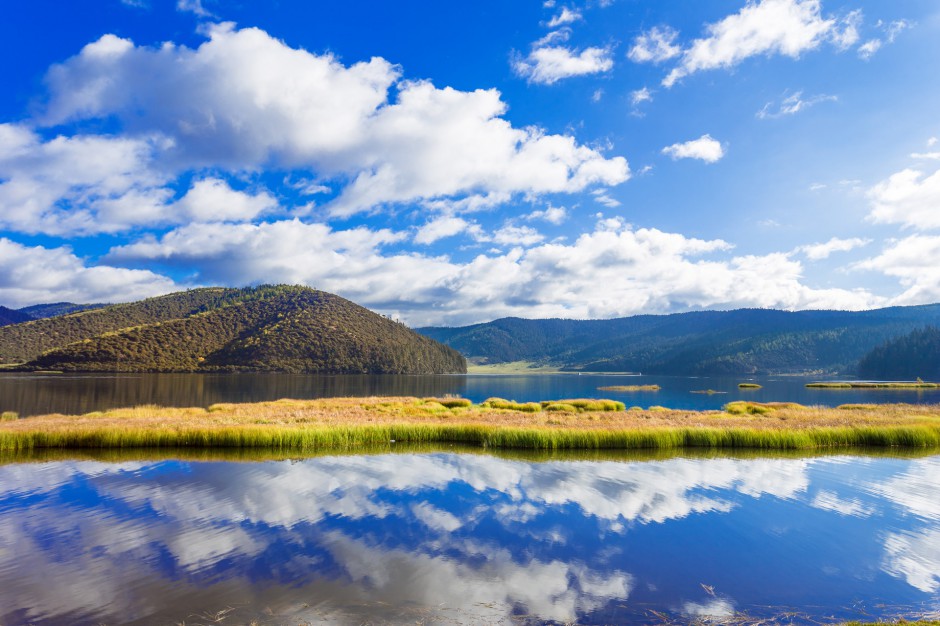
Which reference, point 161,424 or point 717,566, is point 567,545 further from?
point 161,424

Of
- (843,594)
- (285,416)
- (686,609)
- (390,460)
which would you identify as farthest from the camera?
(285,416)

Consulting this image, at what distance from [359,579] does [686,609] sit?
27.8 ft

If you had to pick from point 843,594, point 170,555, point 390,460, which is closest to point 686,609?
point 843,594

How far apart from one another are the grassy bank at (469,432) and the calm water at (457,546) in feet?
A: 27.8

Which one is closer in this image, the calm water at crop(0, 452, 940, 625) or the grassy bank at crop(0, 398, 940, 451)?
the calm water at crop(0, 452, 940, 625)

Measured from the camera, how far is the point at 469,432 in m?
39.8

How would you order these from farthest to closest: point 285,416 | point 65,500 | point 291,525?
point 285,416 → point 65,500 → point 291,525

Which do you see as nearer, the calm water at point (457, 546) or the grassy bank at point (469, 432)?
the calm water at point (457, 546)

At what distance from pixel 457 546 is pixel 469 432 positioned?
77.4 feet

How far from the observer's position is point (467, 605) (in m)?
12.3

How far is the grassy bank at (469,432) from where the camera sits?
117 ft

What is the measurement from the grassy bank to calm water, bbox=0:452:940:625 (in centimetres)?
847

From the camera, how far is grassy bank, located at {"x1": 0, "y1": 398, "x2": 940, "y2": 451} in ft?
117

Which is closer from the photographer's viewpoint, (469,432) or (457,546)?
(457,546)
